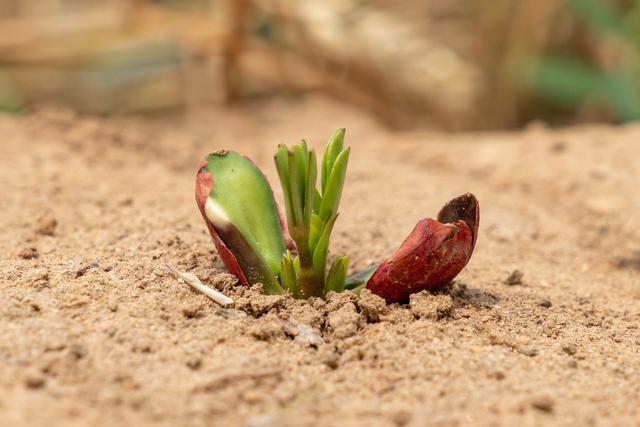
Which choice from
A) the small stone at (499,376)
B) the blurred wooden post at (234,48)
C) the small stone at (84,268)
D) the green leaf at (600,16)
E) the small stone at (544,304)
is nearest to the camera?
the small stone at (499,376)

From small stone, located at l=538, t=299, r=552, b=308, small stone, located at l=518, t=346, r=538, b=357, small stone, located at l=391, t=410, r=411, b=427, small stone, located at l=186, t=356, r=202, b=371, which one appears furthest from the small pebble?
small stone, located at l=538, t=299, r=552, b=308

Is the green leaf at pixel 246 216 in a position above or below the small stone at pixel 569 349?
above

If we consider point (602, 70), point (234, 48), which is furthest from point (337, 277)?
point (602, 70)

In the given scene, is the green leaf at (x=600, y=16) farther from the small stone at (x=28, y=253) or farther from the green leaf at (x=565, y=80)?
the small stone at (x=28, y=253)

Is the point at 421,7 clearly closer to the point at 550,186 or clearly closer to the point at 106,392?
the point at 550,186

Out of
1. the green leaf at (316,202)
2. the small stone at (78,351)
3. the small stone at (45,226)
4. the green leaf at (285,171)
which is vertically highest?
the green leaf at (285,171)

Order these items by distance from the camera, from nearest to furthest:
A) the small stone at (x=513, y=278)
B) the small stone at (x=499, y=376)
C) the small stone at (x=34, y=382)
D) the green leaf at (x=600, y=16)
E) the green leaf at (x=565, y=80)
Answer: the small stone at (x=34, y=382), the small stone at (x=499, y=376), the small stone at (x=513, y=278), the green leaf at (x=600, y=16), the green leaf at (x=565, y=80)

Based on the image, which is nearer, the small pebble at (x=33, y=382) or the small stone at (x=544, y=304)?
the small pebble at (x=33, y=382)

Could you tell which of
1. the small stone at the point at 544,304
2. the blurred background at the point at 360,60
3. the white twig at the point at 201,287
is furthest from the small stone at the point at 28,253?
the blurred background at the point at 360,60
